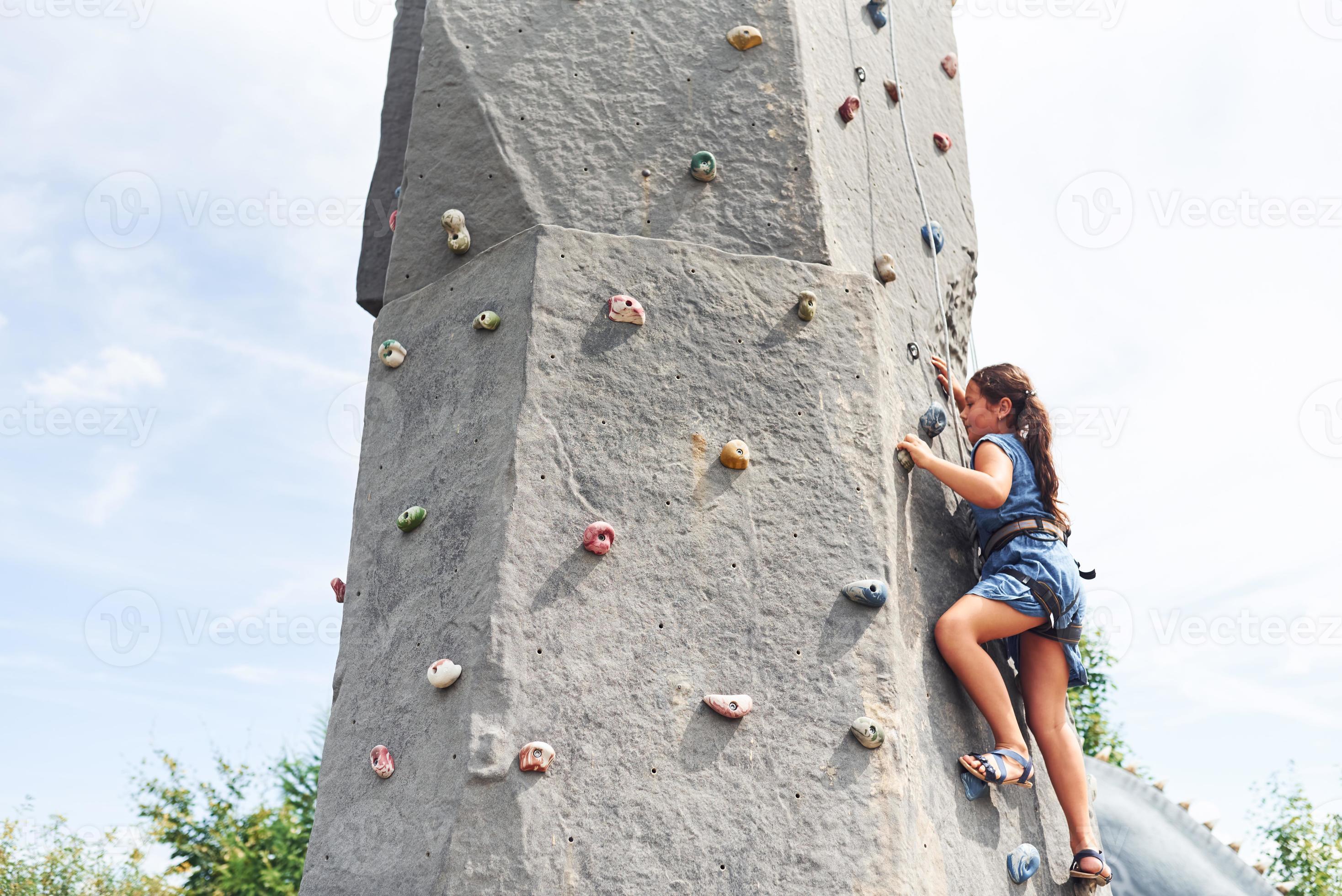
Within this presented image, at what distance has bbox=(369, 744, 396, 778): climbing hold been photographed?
2.81 metres

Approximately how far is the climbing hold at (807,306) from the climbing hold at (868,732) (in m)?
→ 1.17

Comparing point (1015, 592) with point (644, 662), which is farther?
point (1015, 592)

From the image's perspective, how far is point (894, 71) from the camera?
4250 mm

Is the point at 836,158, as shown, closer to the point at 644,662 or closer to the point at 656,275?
the point at 656,275

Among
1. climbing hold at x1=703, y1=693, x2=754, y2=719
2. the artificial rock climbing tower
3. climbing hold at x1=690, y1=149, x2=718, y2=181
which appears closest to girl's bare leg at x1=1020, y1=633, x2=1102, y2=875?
the artificial rock climbing tower

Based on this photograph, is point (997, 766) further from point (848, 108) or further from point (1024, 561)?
point (848, 108)

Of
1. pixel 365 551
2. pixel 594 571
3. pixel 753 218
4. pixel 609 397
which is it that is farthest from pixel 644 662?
pixel 753 218

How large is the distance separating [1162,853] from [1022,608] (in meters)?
3.63

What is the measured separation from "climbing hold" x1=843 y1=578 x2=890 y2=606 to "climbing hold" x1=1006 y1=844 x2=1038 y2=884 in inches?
34.1

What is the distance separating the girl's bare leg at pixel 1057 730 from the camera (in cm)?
330

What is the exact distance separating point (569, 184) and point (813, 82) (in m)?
0.95

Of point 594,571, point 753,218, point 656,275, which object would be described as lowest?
point 594,571

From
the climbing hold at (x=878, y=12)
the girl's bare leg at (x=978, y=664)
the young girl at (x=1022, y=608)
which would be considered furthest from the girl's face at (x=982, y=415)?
the climbing hold at (x=878, y=12)

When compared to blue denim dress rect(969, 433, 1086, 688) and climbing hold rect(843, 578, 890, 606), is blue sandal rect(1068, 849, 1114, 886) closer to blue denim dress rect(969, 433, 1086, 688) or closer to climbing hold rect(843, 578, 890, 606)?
blue denim dress rect(969, 433, 1086, 688)
